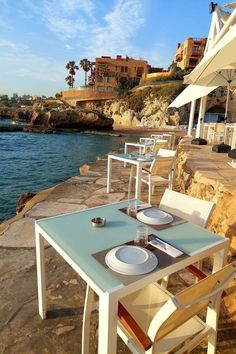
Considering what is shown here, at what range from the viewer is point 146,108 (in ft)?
146

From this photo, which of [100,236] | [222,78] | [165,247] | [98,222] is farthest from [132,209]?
[222,78]

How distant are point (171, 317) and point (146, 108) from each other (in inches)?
1785

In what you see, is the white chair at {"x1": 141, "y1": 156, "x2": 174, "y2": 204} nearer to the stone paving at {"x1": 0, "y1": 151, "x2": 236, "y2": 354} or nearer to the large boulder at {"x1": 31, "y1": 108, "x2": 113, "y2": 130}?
the stone paving at {"x1": 0, "y1": 151, "x2": 236, "y2": 354}

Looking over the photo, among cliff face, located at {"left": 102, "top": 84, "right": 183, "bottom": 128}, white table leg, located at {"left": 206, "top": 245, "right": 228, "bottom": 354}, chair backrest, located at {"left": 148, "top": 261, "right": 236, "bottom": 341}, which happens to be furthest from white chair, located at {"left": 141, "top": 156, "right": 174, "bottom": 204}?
cliff face, located at {"left": 102, "top": 84, "right": 183, "bottom": 128}

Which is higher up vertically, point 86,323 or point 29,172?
point 86,323

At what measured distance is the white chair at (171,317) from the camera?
1.11 meters

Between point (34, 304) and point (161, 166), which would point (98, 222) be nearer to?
point (34, 304)

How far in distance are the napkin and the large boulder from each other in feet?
122

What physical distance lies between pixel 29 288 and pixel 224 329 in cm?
155

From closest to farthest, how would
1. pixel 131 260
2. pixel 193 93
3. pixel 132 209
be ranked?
1. pixel 131 260
2. pixel 132 209
3. pixel 193 93

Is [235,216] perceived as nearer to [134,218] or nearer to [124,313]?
[134,218]

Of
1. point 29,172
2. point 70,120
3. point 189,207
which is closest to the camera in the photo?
point 189,207

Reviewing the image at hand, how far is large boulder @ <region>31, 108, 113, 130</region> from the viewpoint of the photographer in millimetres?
37469

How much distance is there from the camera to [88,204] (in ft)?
13.5
